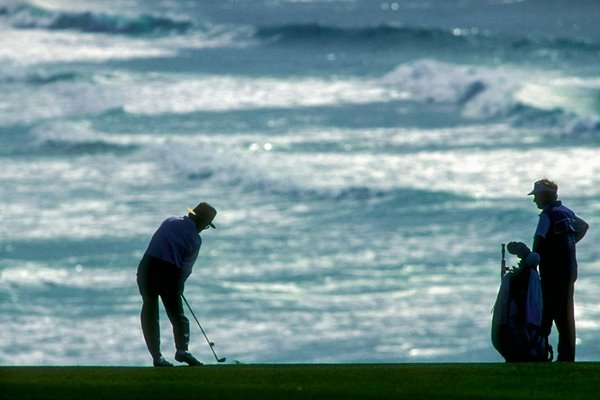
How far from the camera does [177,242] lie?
13.4 metres

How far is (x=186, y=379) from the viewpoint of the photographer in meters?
12.3

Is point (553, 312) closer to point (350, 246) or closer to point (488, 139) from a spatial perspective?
point (350, 246)

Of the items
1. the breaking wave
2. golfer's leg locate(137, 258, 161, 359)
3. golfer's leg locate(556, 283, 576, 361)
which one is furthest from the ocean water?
golfer's leg locate(556, 283, 576, 361)

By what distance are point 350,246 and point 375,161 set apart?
330 inches

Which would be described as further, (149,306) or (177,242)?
(149,306)

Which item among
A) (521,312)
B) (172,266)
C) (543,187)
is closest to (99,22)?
(172,266)

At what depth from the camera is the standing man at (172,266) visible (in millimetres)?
13367

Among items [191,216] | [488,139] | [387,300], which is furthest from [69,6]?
[191,216]

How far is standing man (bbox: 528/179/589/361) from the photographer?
13219 mm

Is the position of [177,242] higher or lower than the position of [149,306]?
higher

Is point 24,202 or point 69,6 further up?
point 69,6

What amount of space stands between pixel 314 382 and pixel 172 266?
174 cm

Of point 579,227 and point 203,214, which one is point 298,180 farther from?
point 579,227

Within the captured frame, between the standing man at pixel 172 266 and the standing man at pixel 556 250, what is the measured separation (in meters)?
2.53
